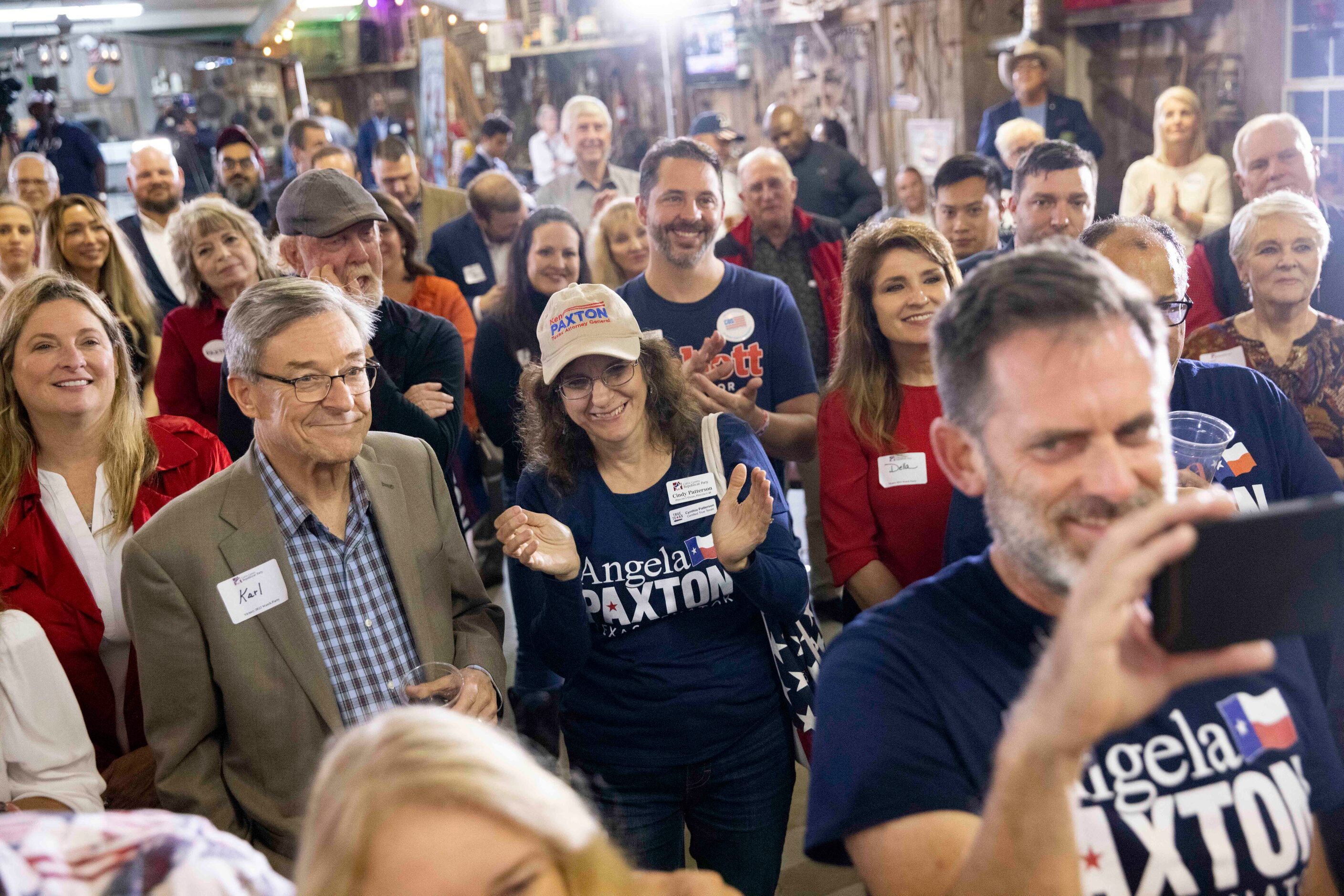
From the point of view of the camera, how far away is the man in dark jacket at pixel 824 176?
237 inches

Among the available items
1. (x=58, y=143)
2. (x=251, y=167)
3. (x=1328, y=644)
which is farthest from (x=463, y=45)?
(x=1328, y=644)

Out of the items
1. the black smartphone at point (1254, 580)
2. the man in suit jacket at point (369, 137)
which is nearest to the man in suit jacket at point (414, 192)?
the man in suit jacket at point (369, 137)

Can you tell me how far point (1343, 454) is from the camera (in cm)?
267

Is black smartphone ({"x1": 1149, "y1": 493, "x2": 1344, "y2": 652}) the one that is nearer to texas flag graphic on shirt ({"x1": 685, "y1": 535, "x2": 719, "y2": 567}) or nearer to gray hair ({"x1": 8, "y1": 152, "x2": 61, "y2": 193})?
texas flag graphic on shirt ({"x1": 685, "y1": 535, "x2": 719, "y2": 567})

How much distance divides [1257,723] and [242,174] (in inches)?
229

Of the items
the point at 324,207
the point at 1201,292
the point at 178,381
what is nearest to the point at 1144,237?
the point at 1201,292

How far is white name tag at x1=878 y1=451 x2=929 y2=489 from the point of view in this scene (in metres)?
2.29

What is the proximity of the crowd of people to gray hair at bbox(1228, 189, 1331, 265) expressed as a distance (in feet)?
0.07

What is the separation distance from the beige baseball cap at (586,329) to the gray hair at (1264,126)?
2.73 meters

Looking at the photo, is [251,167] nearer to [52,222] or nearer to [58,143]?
[52,222]

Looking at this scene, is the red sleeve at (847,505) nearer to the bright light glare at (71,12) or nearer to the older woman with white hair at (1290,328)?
the older woman with white hair at (1290,328)

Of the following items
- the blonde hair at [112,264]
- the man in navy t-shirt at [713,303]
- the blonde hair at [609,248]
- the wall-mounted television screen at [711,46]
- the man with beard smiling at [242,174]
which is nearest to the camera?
the man in navy t-shirt at [713,303]

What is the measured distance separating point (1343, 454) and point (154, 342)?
354cm

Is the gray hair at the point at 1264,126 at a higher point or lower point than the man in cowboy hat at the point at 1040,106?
lower
